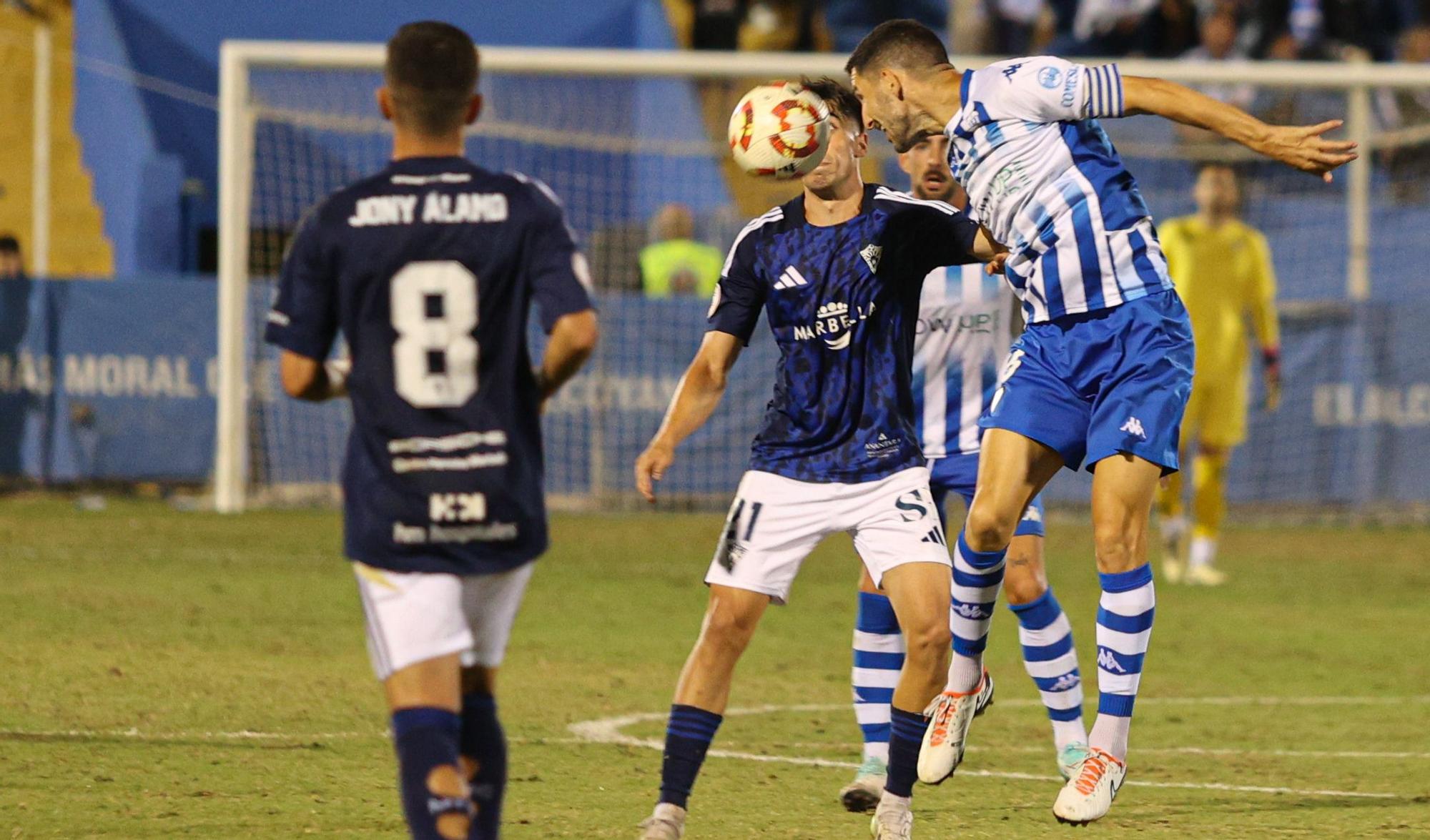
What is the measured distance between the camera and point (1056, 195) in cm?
643

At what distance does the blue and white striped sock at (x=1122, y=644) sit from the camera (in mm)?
6281

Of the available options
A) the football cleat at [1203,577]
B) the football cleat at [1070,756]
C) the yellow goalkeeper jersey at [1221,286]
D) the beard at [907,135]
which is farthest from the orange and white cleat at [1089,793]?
the yellow goalkeeper jersey at [1221,286]

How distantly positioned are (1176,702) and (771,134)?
403cm

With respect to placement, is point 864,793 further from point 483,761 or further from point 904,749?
point 483,761

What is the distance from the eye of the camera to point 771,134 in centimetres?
634

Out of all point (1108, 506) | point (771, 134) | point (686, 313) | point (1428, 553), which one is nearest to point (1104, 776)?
point (1108, 506)

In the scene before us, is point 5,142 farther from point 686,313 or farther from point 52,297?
point 686,313

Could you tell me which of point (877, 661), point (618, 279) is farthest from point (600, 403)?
point (877, 661)

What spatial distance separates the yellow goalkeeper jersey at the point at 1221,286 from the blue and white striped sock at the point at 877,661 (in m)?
7.59

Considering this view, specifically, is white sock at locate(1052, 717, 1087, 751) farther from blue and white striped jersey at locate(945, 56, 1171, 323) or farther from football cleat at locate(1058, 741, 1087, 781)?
blue and white striped jersey at locate(945, 56, 1171, 323)

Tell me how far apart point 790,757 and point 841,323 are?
209cm

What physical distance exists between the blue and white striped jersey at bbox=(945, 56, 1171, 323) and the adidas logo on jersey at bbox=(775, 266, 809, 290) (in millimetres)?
707

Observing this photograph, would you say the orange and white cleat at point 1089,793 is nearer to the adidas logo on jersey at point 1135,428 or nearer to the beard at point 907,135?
the adidas logo on jersey at point 1135,428

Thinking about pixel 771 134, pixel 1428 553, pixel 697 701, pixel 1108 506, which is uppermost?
pixel 771 134
